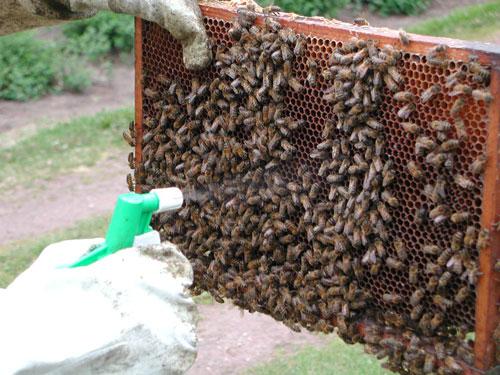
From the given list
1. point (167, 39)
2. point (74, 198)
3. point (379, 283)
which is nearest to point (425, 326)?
point (379, 283)

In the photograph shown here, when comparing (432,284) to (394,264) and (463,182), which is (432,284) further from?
(463,182)

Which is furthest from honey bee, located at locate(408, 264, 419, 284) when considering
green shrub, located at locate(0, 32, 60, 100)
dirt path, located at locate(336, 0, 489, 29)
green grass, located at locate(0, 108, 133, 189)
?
dirt path, located at locate(336, 0, 489, 29)

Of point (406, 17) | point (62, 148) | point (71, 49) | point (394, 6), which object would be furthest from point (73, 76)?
point (406, 17)

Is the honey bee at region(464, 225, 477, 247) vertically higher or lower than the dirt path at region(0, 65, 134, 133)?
higher

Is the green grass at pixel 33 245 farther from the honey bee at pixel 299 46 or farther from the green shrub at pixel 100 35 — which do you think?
the green shrub at pixel 100 35

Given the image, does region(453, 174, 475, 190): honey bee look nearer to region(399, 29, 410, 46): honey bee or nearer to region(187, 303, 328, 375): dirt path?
region(399, 29, 410, 46): honey bee

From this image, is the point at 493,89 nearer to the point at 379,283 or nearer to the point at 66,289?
the point at 379,283
